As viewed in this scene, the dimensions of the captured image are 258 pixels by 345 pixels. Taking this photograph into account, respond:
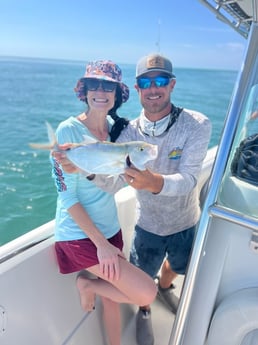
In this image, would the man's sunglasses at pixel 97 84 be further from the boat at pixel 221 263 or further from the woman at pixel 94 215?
the boat at pixel 221 263

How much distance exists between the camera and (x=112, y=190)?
1705mm

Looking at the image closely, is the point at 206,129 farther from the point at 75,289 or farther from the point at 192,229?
the point at 75,289

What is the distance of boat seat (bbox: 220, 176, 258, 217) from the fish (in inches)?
13.2

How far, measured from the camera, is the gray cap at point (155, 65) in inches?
67.8

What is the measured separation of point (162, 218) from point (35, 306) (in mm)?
809

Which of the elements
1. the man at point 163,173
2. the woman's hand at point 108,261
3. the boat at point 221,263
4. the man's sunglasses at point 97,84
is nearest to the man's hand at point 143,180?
the man at point 163,173

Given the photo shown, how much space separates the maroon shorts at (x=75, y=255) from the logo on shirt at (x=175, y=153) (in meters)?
0.61

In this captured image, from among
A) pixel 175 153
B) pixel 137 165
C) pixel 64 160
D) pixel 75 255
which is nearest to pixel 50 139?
pixel 64 160

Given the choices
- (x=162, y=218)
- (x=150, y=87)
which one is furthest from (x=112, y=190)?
(x=150, y=87)

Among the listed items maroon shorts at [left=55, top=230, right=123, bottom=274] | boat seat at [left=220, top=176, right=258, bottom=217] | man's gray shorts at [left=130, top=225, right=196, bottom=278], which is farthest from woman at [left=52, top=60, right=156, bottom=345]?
boat seat at [left=220, top=176, right=258, bottom=217]

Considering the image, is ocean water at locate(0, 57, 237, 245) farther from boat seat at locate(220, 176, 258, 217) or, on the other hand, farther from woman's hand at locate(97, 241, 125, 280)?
woman's hand at locate(97, 241, 125, 280)

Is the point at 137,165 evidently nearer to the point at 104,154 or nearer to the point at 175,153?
the point at 104,154

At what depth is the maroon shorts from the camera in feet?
5.39

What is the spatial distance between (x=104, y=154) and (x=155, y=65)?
674mm
